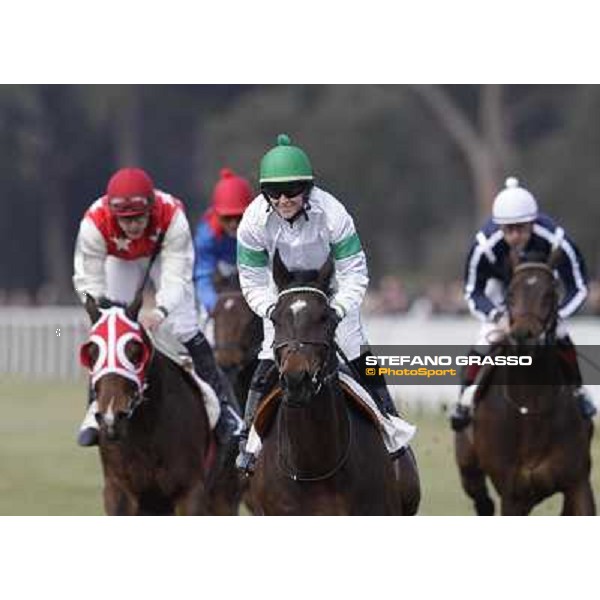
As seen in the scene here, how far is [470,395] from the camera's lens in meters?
9.81

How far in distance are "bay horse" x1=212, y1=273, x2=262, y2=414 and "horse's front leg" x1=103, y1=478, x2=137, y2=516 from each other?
63.2 inches

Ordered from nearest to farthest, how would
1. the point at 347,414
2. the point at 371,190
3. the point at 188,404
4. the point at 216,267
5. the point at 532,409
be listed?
the point at 347,414
the point at 188,404
the point at 532,409
the point at 216,267
the point at 371,190

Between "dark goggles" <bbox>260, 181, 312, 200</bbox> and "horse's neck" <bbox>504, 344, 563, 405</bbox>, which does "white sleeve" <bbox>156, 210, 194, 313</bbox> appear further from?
"horse's neck" <bbox>504, 344, 563, 405</bbox>

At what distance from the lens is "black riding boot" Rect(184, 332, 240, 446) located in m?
8.95

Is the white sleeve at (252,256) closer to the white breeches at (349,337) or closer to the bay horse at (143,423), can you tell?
the white breeches at (349,337)

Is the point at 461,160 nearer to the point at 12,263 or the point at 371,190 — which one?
the point at 371,190

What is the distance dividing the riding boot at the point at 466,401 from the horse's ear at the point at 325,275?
3.04 meters

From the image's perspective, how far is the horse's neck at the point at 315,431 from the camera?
22.5 feet

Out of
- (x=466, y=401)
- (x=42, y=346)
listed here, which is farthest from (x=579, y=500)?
(x=42, y=346)

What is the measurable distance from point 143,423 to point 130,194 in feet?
3.93
